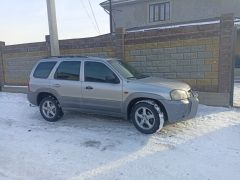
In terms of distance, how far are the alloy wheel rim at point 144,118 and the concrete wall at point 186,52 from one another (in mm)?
3310

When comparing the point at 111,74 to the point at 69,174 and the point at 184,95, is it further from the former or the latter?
the point at 69,174

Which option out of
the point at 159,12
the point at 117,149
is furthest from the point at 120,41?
the point at 159,12

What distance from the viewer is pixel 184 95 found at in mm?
6258

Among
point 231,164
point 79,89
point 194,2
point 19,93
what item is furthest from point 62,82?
point 194,2

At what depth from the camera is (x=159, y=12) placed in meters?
21.0

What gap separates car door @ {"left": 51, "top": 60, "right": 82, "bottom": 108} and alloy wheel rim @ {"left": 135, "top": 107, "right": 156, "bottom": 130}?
5.62ft

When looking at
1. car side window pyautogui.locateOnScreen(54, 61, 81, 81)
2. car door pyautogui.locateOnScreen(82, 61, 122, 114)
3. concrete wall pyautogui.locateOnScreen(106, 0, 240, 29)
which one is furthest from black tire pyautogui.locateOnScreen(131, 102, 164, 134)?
concrete wall pyautogui.locateOnScreen(106, 0, 240, 29)

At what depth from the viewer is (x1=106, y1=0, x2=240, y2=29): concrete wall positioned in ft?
61.8

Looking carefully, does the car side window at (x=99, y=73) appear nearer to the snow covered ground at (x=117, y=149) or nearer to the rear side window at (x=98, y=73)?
the rear side window at (x=98, y=73)

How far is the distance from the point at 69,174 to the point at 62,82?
336cm

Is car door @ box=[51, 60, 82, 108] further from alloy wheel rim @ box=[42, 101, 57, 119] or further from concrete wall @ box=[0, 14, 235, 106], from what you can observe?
concrete wall @ box=[0, 14, 235, 106]

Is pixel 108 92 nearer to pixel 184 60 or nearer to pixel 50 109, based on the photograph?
pixel 50 109

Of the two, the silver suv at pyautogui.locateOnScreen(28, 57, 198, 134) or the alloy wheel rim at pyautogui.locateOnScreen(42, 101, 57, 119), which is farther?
the alloy wheel rim at pyautogui.locateOnScreen(42, 101, 57, 119)

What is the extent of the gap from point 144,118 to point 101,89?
1302mm
